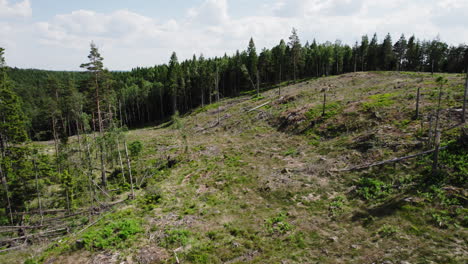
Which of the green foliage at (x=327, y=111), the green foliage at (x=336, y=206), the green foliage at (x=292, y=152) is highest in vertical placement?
the green foliage at (x=327, y=111)

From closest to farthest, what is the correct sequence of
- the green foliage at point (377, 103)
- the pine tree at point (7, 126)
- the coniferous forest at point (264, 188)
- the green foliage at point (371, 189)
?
the coniferous forest at point (264, 188) → the green foliage at point (371, 189) → the pine tree at point (7, 126) → the green foliage at point (377, 103)

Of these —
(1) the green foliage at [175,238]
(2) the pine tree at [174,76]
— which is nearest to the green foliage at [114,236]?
(1) the green foliage at [175,238]

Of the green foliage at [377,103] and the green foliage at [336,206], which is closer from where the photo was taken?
the green foliage at [336,206]

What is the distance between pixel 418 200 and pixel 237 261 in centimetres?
1036

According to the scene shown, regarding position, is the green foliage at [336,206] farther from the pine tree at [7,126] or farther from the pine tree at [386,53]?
the pine tree at [386,53]

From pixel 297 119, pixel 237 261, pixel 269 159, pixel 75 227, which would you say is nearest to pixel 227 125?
pixel 297 119

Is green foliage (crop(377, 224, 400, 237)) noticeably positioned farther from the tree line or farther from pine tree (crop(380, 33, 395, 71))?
pine tree (crop(380, 33, 395, 71))

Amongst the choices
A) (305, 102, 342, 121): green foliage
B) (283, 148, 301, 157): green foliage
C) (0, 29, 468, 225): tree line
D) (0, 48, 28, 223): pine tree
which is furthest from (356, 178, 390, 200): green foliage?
(0, 48, 28, 223): pine tree

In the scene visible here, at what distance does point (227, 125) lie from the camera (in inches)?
1747

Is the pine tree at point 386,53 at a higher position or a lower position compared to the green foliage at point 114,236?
higher

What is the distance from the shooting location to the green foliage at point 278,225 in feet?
42.7

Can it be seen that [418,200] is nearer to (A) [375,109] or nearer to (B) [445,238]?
(B) [445,238]

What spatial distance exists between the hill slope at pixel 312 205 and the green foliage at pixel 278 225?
2.8 inches

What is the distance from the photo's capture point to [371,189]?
14.8 metres
